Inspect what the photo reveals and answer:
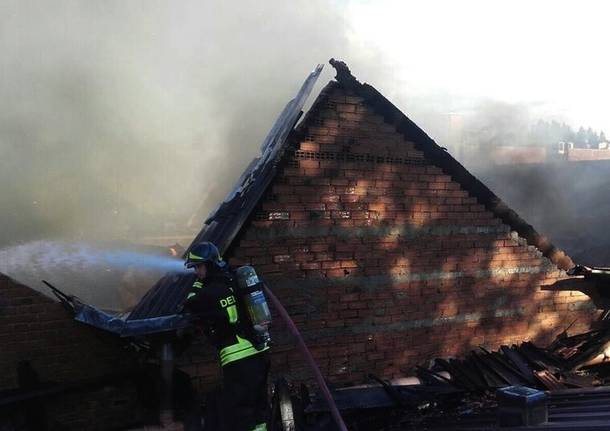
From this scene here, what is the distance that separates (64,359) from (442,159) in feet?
11.6

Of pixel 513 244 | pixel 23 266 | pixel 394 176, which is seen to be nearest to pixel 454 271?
pixel 513 244

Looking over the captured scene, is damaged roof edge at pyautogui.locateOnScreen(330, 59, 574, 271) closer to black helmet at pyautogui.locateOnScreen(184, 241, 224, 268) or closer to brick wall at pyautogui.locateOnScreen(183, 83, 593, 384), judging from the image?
brick wall at pyautogui.locateOnScreen(183, 83, 593, 384)

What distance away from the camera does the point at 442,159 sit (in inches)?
182

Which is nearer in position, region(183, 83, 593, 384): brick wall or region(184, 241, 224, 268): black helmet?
region(184, 241, 224, 268): black helmet

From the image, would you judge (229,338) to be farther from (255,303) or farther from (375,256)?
(375,256)

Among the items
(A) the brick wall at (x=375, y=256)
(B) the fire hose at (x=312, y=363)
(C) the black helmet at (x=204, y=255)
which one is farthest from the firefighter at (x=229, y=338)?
(A) the brick wall at (x=375, y=256)

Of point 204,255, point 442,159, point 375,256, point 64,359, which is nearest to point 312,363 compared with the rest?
point 204,255

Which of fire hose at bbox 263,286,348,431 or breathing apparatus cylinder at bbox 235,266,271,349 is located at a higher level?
breathing apparatus cylinder at bbox 235,266,271,349

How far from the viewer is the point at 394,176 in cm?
438

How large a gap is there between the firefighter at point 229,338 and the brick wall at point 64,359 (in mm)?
1037

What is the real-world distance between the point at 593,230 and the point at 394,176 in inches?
610

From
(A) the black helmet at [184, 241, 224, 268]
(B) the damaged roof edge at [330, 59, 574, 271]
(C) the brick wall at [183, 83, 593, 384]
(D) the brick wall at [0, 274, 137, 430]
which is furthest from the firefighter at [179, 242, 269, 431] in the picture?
(B) the damaged roof edge at [330, 59, 574, 271]

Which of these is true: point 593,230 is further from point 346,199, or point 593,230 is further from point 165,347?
point 165,347

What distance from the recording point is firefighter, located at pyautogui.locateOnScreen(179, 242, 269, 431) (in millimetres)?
2934
